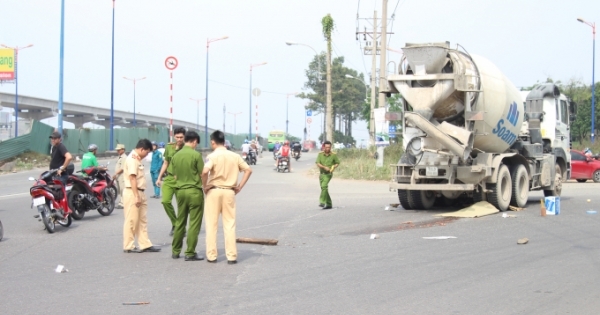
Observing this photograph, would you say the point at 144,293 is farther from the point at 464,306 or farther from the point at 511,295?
the point at 511,295

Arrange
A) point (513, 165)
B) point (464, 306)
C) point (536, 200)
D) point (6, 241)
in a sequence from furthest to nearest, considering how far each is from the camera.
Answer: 1. point (536, 200)
2. point (513, 165)
3. point (6, 241)
4. point (464, 306)

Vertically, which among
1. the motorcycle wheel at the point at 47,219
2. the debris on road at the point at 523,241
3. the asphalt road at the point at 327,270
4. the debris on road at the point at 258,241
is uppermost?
the motorcycle wheel at the point at 47,219

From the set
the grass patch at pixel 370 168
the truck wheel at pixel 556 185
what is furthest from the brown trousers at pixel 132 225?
the grass patch at pixel 370 168

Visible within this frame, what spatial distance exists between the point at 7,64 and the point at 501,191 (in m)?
71.7

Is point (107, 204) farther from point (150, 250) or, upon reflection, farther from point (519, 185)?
point (519, 185)

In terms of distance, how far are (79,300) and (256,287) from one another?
1.82m

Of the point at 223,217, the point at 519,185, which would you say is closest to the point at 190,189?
the point at 223,217

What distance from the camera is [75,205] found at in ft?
47.0

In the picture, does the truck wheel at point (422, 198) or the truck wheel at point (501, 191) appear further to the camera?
the truck wheel at point (422, 198)

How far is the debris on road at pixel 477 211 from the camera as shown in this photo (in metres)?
15.1

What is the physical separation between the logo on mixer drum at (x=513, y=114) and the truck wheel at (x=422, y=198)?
97.4 inches

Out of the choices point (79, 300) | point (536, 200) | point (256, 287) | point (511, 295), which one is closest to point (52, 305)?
point (79, 300)

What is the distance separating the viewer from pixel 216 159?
927 centimetres

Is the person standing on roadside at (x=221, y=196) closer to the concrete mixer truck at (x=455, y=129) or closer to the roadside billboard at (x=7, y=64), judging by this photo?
the concrete mixer truck at (x=455, y=129)
